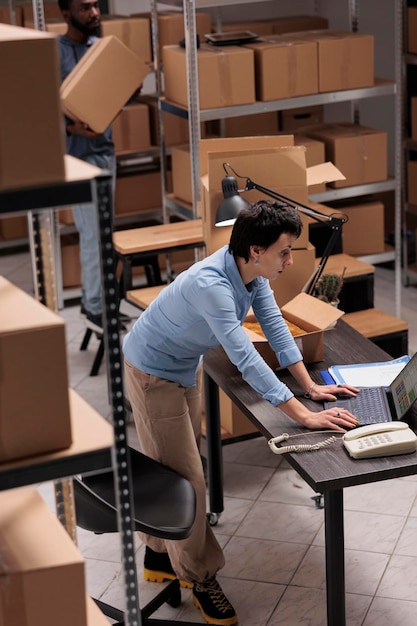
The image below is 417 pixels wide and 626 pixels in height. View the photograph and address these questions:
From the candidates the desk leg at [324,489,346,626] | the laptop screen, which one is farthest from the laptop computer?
the desk leg at [324,489,346,626]

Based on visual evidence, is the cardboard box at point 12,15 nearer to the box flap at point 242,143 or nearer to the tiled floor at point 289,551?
the box flap at point 242,143

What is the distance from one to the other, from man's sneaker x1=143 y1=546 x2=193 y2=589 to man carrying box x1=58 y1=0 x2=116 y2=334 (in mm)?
1995

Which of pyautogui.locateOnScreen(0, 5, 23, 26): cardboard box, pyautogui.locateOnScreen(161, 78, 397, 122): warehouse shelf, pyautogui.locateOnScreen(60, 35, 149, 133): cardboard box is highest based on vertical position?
pyautogui.locateOnScreen(0, 5, 23, 26): cardboard box

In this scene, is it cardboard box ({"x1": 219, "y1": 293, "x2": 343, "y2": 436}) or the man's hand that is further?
the man's hand

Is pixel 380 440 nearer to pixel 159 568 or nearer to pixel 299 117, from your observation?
pixel 159 568

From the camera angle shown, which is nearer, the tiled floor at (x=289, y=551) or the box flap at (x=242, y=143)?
the tiled floor at (x=289, y=551)

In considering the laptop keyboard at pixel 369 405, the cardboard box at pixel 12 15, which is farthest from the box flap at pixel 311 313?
the cardboard box at pixel 12 15

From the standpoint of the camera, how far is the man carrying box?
231 inches

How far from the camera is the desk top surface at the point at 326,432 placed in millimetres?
2988

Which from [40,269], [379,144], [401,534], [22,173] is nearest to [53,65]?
[22,173]

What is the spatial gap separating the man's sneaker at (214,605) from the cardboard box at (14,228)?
455 centimetres

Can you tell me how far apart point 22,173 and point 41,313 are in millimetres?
308

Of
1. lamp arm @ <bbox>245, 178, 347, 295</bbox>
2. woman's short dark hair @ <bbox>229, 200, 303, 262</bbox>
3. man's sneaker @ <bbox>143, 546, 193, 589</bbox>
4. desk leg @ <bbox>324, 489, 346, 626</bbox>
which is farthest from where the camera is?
lamp arm @ <bbox>245, 178, 347, 295</bbox>

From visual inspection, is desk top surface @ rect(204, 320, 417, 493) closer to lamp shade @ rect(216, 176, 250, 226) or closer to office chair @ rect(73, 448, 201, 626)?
office chair @ rect(73, 448, 201, 626)
